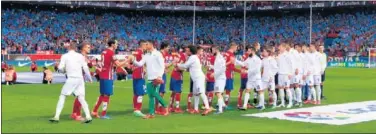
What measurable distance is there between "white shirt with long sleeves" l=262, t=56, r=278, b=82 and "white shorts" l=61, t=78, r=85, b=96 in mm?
6065

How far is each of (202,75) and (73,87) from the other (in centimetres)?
371

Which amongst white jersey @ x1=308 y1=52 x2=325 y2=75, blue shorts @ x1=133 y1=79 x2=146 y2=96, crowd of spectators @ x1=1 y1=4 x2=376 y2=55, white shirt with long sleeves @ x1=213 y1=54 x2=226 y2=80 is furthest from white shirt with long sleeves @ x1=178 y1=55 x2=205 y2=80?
crowd of spectators @ x1=1 y1=4 x2=376 y2=55

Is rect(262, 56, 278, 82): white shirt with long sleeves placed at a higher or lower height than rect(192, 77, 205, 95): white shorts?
higher

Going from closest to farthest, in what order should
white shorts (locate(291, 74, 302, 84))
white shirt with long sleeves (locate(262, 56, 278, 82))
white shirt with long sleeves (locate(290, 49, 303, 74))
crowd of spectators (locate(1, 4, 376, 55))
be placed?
white shirt with long sleeves (locate(262, 56, 278, 82)) → white shirt with long sleeves (locate(290, 49, 303, 74)) → white shorts (locate(291, 74, 302, 84)) → crowd of spectators (locate(1, 4, 376, 55))

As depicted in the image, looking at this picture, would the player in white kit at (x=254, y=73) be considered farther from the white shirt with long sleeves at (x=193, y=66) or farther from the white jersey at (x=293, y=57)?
the white shirt with long sleeves at (x=193, y=66)

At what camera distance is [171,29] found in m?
71.9

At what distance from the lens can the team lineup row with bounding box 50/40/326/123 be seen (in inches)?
552

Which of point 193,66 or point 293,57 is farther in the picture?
point 293,57

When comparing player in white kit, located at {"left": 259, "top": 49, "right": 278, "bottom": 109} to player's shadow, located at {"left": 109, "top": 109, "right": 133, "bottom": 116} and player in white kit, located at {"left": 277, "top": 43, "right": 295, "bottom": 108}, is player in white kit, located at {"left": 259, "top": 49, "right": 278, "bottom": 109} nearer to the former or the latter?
player in white kit, located at {"left": 277, "top": 43, "right": 295, "bottom": 108}

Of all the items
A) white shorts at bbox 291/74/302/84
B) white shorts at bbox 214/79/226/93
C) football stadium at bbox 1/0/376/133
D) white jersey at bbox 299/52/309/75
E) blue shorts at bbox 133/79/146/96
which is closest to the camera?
football stadium at bbox 1/0/376/133

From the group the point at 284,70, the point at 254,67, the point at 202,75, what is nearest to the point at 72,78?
the point at 202,75

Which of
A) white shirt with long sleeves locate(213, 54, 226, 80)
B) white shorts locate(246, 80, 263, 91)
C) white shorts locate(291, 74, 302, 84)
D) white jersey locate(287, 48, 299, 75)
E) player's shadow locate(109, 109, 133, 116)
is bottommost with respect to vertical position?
player's shadow locate(109, 109, 133, 116)

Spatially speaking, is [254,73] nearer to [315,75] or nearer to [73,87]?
[315,75]

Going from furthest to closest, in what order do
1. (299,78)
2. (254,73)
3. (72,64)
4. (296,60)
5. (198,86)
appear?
(299,78) < (296,60) < (254,73) < (198,86) < (72,64)
